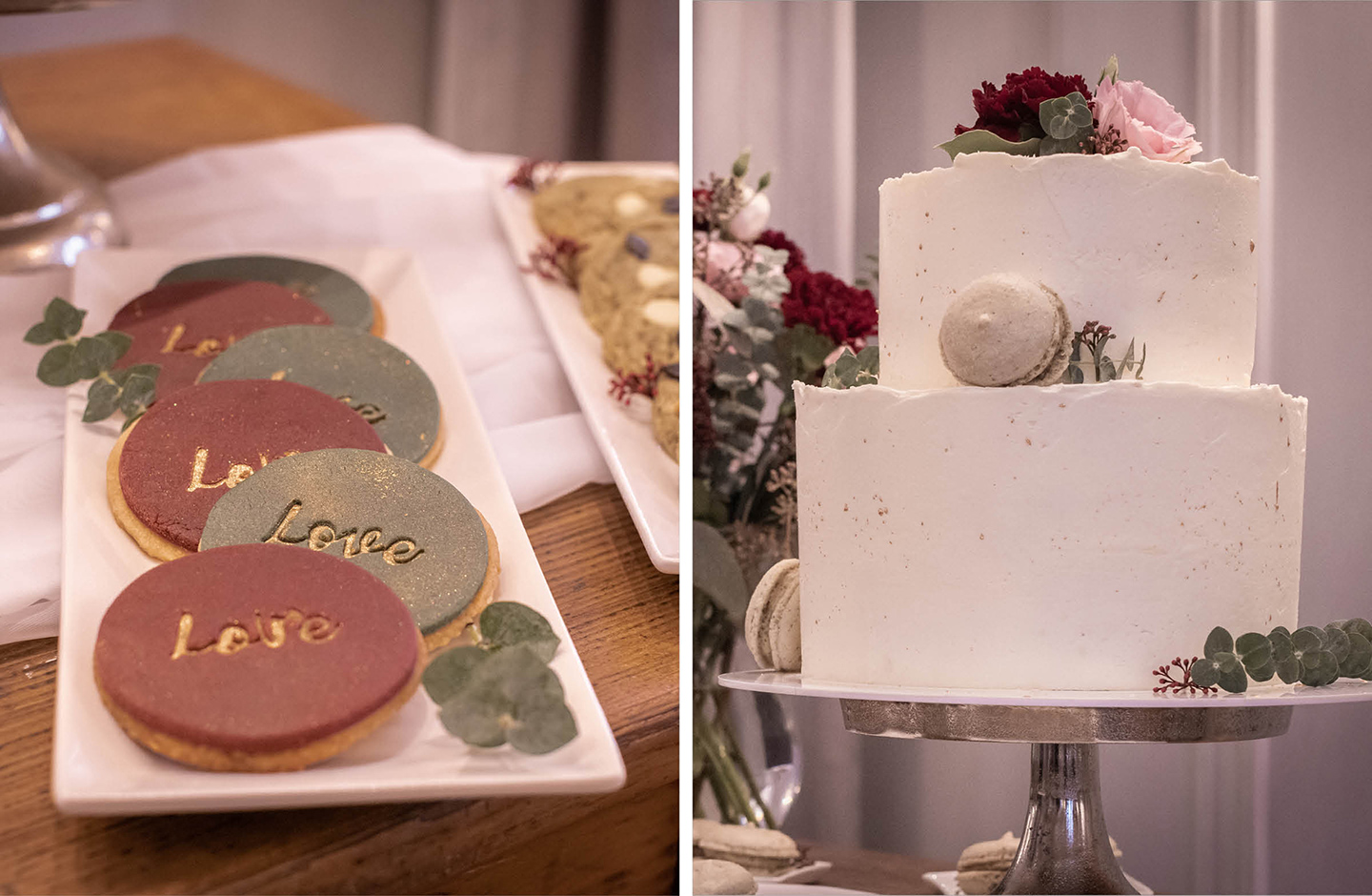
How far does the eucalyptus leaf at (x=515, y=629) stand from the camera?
0.65m

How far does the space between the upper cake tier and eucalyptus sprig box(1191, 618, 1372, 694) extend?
17cm

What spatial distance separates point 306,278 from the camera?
1.09 meters

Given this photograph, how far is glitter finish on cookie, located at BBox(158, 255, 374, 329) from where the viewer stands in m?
1.05

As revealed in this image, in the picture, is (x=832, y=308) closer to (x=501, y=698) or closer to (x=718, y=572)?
(x=718, y=572)

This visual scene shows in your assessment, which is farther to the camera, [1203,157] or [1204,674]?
[1203,157]

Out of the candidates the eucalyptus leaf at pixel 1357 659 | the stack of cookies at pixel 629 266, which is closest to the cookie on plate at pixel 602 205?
the stack of cookies at pixel 629 266

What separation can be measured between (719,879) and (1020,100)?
62cm

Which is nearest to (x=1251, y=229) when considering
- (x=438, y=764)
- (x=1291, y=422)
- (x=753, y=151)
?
(x=1291, y=422)

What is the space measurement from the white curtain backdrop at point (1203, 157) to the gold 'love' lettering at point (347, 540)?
52 centimetres

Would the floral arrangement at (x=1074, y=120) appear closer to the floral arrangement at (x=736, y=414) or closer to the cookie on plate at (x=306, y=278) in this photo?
the floral arrangement at (x=736, y=414)

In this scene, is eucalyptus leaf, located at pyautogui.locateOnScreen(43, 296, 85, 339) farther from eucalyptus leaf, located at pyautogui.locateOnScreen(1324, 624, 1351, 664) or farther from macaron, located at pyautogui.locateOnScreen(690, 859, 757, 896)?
eucalyptus leaf, located at pyautogui.locateOnScreen(1324, 624, 1351, 664)

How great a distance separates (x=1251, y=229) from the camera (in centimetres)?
76

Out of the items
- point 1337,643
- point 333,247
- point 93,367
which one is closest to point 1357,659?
point 1337,643

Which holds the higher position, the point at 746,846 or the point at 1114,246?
the point at 1114,246
